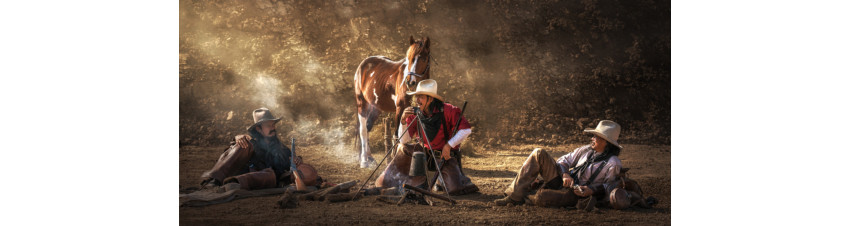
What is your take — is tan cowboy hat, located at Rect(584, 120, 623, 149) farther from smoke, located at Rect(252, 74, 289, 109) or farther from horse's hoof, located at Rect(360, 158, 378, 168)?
smoke, located at Rect(252, 74, 289, 109)

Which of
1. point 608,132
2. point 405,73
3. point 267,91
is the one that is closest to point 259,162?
point 267,91

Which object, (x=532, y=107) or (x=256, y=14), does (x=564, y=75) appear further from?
(x=256, y=14)

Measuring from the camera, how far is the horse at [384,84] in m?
6.60

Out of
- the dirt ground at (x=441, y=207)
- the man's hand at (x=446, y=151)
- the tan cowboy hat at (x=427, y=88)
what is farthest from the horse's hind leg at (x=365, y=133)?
the man's hand at (x=446, y=151)

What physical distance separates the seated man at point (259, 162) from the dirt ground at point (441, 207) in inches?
7.0

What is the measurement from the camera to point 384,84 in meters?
6.87

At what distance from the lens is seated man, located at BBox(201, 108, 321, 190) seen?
6012 millimetres

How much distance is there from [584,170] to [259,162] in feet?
9.41

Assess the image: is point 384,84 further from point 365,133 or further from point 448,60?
point 448,60

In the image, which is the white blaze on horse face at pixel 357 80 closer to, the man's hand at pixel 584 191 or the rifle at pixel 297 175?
the rifle at pixel 297 175

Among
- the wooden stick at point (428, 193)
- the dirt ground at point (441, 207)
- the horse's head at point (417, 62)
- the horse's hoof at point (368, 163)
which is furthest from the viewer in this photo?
the horse's hoof at point (368, 163)

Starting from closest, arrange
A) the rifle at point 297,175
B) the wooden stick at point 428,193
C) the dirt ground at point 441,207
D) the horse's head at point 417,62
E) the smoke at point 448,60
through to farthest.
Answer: the dirt ground at point 441,207 < the wooden stick at point 428,193 < the rifle at point 297,175 < the horse's head at point 417,62 < the smoke at point 448,60

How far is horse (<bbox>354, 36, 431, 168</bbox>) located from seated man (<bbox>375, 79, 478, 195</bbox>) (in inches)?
22.0

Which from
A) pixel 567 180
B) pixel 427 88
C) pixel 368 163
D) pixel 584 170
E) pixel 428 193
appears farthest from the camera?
pixel 368 163
